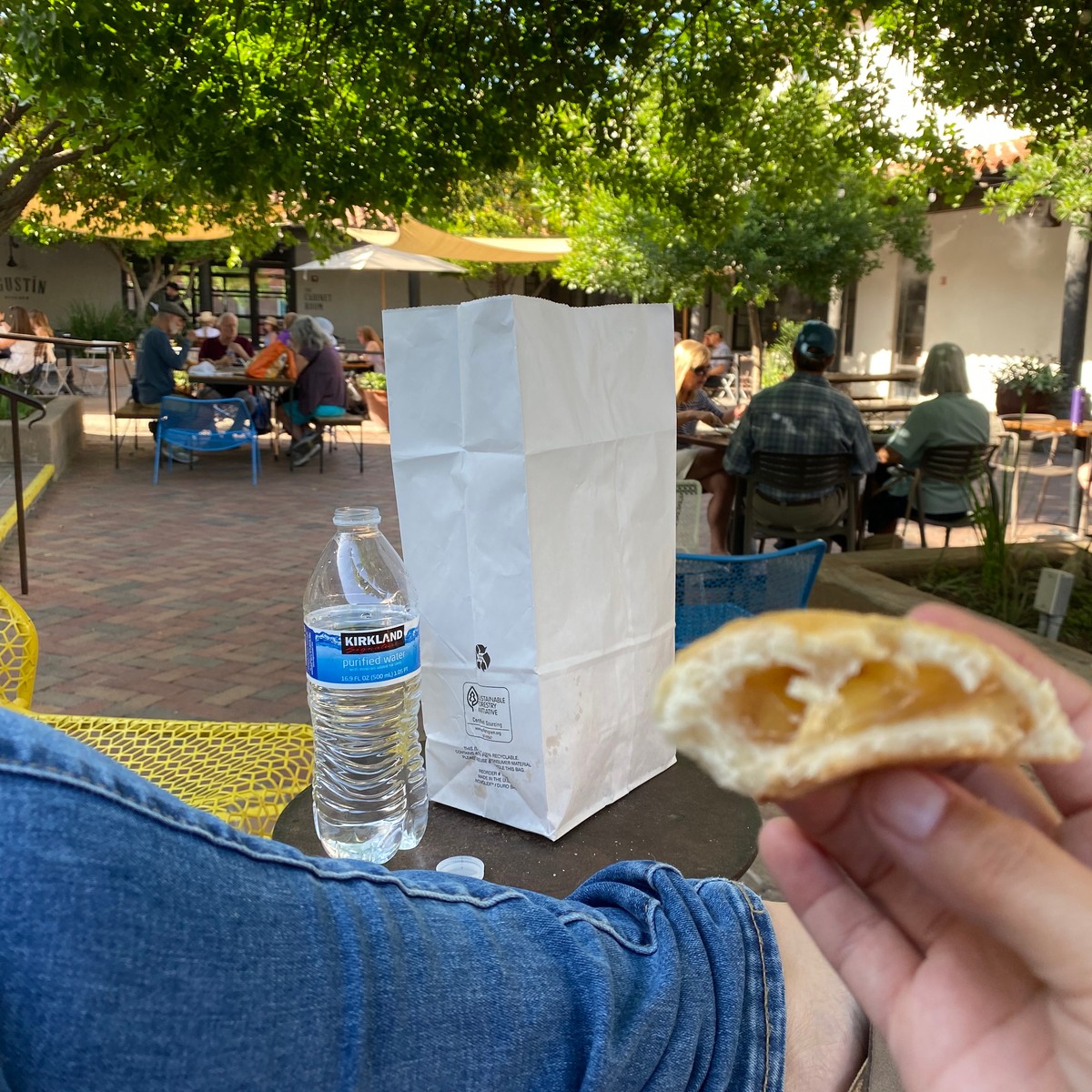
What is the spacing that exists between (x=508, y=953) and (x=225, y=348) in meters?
13.9

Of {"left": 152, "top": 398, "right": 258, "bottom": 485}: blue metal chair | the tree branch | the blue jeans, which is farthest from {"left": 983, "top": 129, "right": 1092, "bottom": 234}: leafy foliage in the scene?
the blue jeans

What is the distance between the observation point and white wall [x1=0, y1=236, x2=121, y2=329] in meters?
24.2

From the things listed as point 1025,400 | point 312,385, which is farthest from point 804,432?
point 1025,400

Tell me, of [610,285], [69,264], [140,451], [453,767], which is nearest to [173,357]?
[140,451]

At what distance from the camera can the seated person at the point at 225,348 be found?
13469mm

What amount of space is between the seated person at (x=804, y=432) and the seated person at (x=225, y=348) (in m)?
9.34

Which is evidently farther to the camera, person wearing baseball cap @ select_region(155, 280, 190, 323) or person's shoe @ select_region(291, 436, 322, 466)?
person wearing baseball cap @ select_region(155, 280, 190, 323)

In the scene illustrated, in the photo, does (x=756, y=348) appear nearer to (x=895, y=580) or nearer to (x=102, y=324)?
(x=895, y=580)

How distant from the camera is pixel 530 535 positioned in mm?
1532

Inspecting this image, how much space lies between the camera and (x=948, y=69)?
18.5 feet

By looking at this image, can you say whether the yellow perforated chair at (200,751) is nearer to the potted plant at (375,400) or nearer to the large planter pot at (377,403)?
the potted plant at (375,400)

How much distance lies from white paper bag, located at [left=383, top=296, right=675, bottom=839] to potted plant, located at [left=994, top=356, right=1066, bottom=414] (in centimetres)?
1235

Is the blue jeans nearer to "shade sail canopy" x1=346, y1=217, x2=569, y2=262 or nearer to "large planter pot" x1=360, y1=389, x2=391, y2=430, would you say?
"large planter pot" x1=360, y1=389, x2=391, y2=430

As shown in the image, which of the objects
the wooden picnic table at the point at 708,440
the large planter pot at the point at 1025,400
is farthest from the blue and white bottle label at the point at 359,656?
the large planter pot at the point at 1025,400
